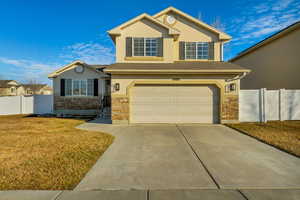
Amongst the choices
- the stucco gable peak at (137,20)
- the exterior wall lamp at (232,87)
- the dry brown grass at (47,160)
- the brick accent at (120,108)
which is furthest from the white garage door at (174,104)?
the stucco gable peak at (137,20)

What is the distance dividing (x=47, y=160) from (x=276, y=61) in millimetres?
17078

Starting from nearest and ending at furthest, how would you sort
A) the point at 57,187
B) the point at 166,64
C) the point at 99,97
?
the point at 57,187
the point at 166,64
the point at 99,97

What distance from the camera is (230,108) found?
9.23 m

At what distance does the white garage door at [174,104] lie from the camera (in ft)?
30.6

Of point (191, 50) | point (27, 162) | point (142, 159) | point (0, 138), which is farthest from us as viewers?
point (191, 50)

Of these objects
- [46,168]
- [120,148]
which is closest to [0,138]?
[46,168]

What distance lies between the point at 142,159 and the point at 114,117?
5.40 meters

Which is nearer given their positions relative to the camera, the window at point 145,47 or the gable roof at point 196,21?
the window at point 145,47

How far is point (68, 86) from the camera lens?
14.0m

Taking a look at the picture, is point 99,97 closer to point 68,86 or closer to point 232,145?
point 68,86

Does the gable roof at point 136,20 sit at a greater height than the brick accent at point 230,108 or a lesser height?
greater

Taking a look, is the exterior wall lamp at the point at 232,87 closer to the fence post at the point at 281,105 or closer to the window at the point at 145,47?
the fence post at the point at 281,105

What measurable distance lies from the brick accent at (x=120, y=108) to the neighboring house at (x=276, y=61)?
12.8 meters

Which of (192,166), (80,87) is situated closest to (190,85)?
(192,166)
